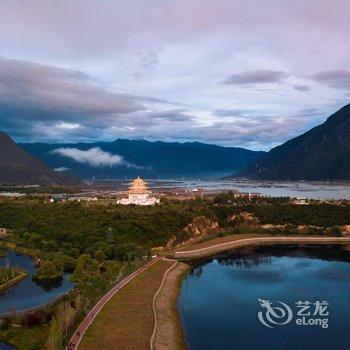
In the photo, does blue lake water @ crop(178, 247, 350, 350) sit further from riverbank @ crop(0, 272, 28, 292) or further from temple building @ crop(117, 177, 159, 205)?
temple building @ crop(117, 177, 159, 205)

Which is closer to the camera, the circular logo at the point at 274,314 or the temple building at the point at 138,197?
the circular logo at the point at 274,314

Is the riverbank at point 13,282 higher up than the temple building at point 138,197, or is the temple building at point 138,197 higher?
the temple building at point 138,197

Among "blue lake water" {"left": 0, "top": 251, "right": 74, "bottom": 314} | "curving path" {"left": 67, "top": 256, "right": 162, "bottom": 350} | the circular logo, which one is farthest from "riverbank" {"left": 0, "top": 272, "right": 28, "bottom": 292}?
the circular logo

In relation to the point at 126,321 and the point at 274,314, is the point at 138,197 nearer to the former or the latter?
the point at 274,314

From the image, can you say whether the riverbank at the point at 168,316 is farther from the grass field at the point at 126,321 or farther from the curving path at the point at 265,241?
the curving path at the point at 265,241

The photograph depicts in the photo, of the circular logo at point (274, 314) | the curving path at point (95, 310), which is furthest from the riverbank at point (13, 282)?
the circular logo at point (274, 314)

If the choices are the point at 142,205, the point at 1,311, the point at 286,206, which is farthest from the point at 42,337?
the point at 286,206

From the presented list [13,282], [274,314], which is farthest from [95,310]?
[13,282]

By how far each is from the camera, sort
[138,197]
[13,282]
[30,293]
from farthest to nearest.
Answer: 1. [138,197]
2. [13,282]
3. [30,293]
